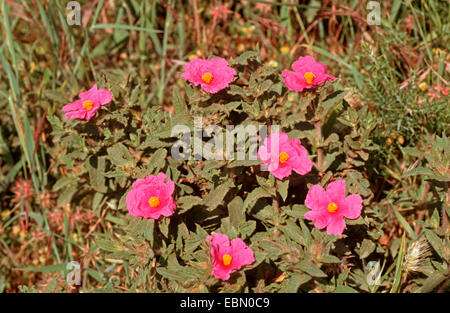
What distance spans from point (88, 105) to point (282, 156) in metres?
0.76

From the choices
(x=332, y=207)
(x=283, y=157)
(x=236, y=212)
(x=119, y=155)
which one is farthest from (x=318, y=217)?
(x=119, y=155)

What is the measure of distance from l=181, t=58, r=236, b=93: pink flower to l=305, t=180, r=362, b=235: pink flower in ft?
1.60

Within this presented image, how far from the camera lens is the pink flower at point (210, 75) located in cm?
186

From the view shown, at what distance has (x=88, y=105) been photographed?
1.99 metres

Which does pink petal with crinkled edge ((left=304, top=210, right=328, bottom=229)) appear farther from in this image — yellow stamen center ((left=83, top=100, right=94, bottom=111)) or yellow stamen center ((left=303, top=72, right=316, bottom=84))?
yellow stamen center ((left=83, top=100, right=94, bottom=111))

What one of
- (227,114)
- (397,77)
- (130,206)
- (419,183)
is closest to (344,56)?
(397,77)

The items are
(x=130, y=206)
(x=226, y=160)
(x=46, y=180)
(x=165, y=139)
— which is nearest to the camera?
(x=130, y=206)

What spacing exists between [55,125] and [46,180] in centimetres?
60

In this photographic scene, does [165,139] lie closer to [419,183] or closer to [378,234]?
[378,234]

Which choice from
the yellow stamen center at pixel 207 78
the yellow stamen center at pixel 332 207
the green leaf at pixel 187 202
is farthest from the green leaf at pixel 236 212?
the yellow stamen center at pixel 207 78

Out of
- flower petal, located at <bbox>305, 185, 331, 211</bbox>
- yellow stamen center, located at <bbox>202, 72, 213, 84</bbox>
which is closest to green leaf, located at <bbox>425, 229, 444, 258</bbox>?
flower petal, located at <bbox>305, 185, 331, 211</bbox>

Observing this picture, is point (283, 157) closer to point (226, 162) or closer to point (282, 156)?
point (282, 156)

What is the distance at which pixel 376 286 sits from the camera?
1969mm

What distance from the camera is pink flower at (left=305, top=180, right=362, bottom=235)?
1.75m
